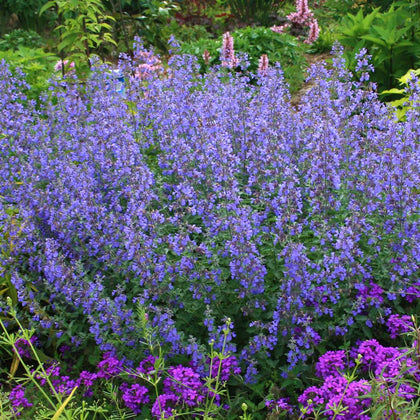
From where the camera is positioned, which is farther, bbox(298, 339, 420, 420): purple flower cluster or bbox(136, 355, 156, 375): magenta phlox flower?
bbox(136, 355, 156, 375): magenta phlox flower

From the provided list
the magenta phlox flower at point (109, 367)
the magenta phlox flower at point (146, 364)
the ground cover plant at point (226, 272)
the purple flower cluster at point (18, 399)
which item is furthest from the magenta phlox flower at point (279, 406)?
the purple flower cluster at point (18, 399)

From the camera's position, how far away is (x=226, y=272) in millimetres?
3184

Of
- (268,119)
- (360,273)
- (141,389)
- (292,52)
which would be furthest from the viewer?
(292,52)

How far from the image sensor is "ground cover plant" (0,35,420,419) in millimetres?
2797

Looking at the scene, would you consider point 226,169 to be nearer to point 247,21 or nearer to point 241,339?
point 241,339

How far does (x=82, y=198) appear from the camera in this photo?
3467mm

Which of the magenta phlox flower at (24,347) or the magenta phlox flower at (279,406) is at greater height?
the magenta phlox flower at (279,406)

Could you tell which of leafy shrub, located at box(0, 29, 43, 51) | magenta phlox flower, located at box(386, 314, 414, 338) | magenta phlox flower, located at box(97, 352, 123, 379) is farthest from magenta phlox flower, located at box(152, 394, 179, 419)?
leafy shrub, located at box(0, 29, 43, 51)

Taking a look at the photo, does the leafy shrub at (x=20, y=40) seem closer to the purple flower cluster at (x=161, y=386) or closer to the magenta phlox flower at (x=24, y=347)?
the magenta phlox flower at (x=24, y=347)

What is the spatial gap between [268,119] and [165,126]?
0.83 m

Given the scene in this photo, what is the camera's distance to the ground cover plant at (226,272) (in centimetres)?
280

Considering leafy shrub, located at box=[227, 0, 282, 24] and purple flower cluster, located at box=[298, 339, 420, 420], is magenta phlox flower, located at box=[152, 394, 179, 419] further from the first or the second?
leafy shrub, located at box=[227, 0, 282, 24]

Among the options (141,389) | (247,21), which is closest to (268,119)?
(141,389)

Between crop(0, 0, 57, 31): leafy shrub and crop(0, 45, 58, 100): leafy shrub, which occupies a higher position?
crop(0, 0, 57, 31): leafy shrub
